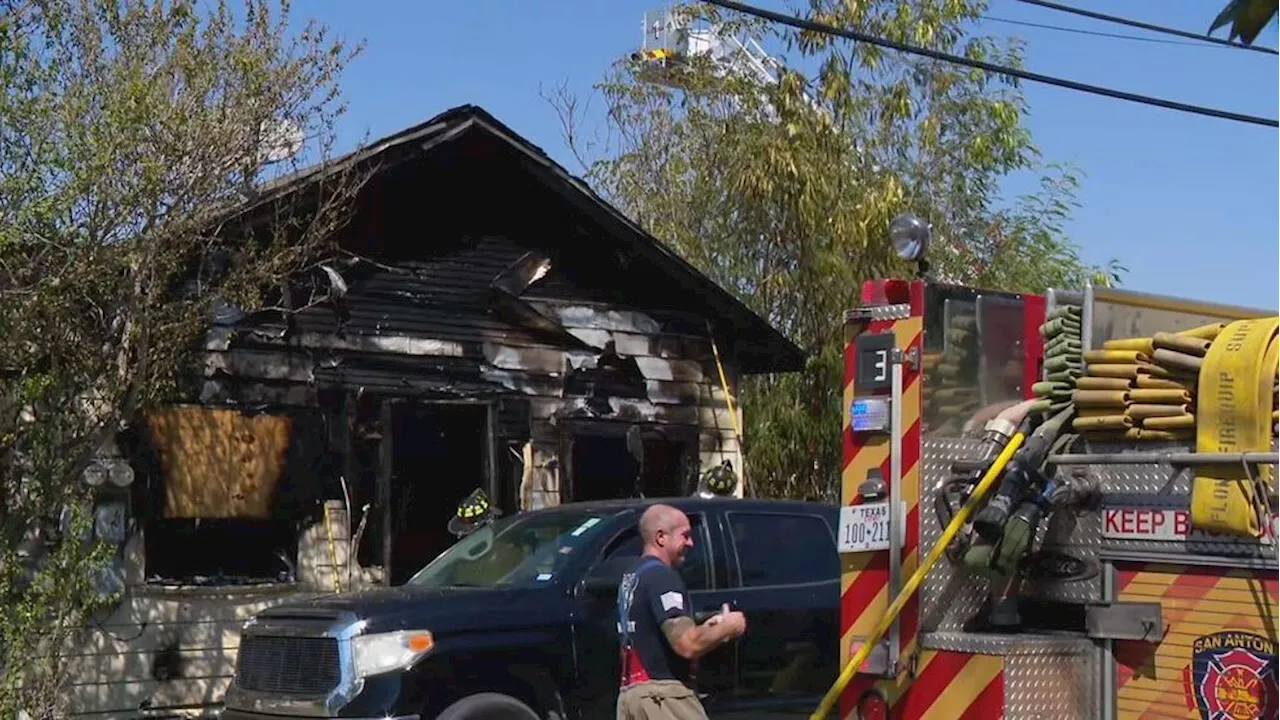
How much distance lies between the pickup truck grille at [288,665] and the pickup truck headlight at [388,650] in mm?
143

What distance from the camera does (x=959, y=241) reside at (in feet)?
72.4

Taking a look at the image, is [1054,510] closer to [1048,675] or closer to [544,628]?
[1048,675]

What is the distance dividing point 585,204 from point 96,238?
4964 mm

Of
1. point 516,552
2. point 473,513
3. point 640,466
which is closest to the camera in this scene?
point 516,552

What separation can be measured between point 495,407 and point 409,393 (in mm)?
826

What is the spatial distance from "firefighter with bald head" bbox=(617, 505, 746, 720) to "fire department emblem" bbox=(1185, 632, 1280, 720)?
5.05ft

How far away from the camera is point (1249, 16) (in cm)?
426

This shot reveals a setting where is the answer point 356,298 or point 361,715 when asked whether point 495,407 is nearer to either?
point 356,298

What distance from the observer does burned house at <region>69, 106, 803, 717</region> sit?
1212 centimetres

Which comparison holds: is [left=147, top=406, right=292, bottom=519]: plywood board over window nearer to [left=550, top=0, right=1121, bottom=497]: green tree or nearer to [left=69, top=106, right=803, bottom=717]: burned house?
[left=69, top=106, right=803, bottom=717]: burned house

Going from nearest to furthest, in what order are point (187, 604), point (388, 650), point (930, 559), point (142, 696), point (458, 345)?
point (930, 559), point (388, 650), point (142, 696), point (187, 604), point (458, 345)

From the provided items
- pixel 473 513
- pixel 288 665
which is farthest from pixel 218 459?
pixel 288 665

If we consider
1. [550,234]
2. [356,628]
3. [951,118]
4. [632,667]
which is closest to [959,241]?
[951,118]

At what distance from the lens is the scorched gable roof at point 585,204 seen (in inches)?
500
